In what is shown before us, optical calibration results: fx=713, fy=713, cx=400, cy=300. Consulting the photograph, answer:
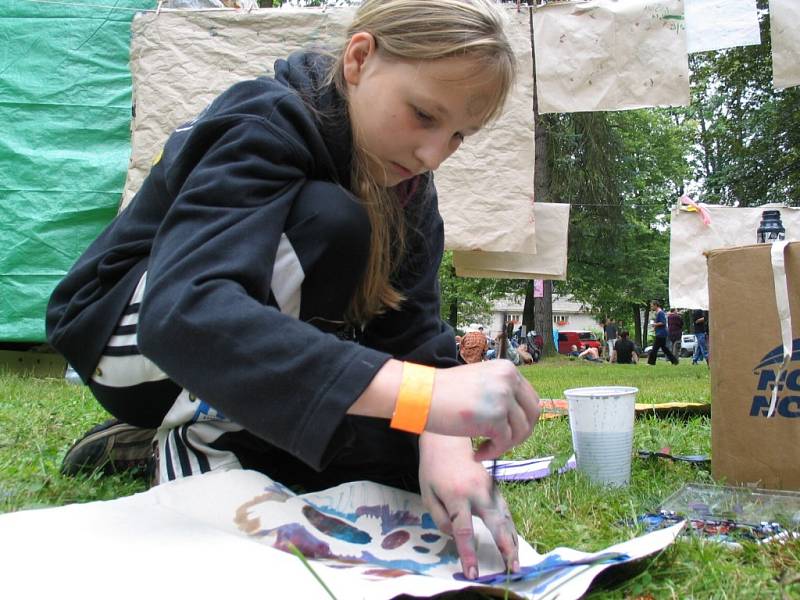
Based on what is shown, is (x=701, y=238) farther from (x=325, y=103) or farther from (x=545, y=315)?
(x=545, y=315)

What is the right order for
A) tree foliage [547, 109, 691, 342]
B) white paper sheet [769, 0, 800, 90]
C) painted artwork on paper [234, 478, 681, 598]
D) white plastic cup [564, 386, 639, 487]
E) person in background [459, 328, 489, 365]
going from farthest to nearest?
tree foliage [547, 109, 691, 342]
person in background [459, 328, 489, 365]
white paper sheet [769, 0, 800, 90]
white plastic cup [564, 386, 639, 487]
painted artwork on paper [234, 478, 681, 598]

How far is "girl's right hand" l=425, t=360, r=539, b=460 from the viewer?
2.44ft

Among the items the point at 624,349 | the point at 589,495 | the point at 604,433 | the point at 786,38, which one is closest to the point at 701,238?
the point at 786,38

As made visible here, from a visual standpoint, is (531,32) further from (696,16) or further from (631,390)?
(631,390)

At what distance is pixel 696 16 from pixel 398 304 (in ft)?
7.87

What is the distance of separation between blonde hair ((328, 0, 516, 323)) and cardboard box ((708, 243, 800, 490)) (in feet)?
2.59

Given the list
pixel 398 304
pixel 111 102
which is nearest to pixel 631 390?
pixel 398 304

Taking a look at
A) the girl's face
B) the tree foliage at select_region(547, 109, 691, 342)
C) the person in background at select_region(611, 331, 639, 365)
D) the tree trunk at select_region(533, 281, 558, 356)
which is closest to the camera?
the girl's face

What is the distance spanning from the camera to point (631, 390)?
1.64 metres

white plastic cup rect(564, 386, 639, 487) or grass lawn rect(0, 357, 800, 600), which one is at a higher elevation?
white plastic cup rect(564, 386, 639, 487)

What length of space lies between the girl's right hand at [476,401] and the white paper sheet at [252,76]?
2.45 metres

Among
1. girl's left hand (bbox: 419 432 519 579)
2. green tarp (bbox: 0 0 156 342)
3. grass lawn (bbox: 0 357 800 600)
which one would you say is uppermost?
green tarp (bbox: 0 0 156 342)

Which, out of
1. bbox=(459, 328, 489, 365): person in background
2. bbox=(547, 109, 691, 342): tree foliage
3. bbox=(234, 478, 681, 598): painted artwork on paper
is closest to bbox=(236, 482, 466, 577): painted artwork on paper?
bbox=(234, 478, 681, 598): painted artwork on paper

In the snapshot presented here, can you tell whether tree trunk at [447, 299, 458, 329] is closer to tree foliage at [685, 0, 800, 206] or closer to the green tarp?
tree foliage at [685, 0, 800, 206]
